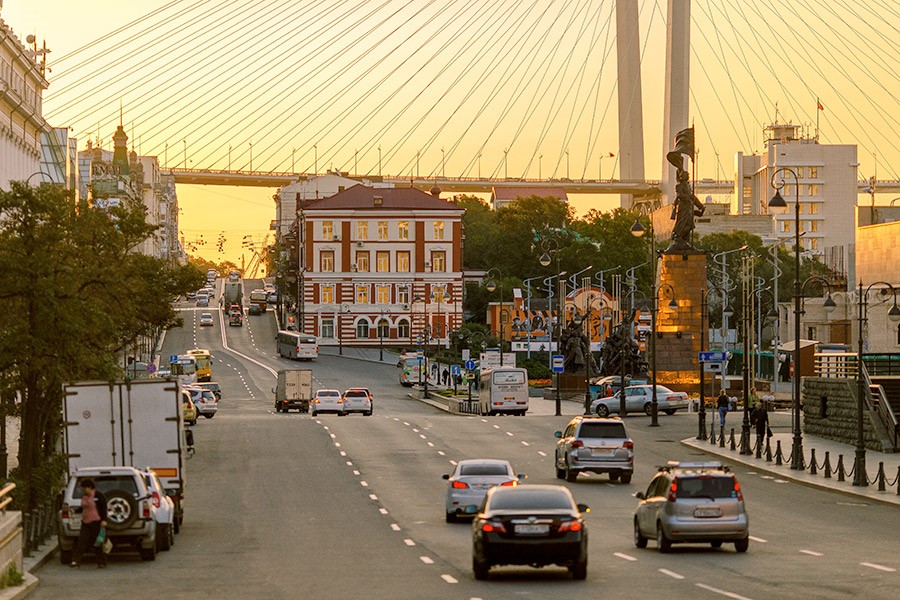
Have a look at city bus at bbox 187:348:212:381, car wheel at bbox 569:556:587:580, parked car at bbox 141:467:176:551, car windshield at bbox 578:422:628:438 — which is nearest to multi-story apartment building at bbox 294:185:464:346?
city bus at bbox 187:348:212:381

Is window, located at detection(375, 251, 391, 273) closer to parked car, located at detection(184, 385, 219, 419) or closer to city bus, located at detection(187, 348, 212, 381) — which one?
city bus, located at detection(187, 348, 212, 381)

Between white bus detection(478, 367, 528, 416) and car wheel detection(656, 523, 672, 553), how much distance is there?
53698mm

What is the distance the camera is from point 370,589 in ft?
84.7

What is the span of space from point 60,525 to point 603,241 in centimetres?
16871

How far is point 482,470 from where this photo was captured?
37719 millimetres

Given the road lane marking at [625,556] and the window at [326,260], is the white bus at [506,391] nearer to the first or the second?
the road lane marking at [625,556]

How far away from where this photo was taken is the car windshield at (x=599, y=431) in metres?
47.6

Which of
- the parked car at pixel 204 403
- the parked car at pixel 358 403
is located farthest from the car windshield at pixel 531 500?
the parked car at pixel 358 403

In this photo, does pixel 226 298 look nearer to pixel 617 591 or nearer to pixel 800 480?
pixel 800 480

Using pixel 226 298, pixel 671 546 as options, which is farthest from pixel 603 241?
pixel 671 546

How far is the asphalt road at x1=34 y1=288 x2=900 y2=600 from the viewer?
85.3 ft

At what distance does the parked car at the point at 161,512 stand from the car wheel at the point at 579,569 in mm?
8919

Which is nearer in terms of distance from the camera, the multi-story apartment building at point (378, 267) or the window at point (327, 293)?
the multi-story apartment building at point (378, 267)

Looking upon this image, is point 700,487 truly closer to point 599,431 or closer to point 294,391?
point 599,431
